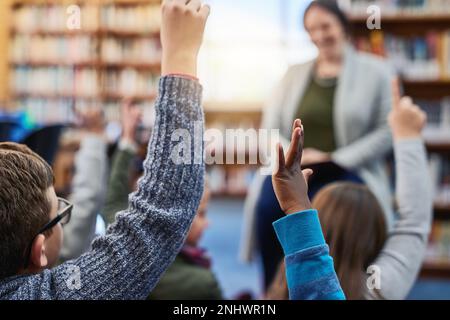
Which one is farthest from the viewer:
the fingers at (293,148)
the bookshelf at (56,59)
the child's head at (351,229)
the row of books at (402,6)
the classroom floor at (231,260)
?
the bookshelf at (56,59)

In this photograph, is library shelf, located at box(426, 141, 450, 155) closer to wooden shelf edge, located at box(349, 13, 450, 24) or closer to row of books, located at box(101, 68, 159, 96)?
wooden shelf edge, located at box(349, 13, 450, 24)

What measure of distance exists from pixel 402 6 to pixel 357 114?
5.96 feet

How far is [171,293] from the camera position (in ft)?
3.43

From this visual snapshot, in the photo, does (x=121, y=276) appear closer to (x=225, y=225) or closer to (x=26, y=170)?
(x=26, y=170)

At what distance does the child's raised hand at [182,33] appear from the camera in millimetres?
625

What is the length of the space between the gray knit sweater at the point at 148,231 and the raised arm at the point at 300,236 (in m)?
0.10

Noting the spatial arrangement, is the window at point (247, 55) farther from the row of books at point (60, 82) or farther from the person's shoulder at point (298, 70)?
the person's shoulder at point (298, 70)

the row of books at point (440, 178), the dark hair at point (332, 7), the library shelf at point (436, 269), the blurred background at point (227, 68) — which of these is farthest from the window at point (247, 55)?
the dark hair at point (332, 7)

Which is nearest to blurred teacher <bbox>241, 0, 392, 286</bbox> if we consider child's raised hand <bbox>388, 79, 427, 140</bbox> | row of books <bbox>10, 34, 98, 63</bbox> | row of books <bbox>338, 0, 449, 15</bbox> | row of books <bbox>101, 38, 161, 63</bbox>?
child's raised hand <bbox>388, 79, 427, 140</bbox>

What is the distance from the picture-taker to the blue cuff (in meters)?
0.59

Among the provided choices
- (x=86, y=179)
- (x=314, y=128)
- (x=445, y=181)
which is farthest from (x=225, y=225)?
(x=86, y=179)

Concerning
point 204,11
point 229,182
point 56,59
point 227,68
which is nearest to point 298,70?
point 204,11

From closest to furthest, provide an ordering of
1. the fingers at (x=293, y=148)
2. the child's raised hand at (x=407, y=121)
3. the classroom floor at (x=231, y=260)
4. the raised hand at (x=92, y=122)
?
the fingers at (x=293, y=148) → the child's raised hand at (x=407, y=121) → the raised hand at (x=92, y=122) → the classroom floor at (x=231, y=260)
